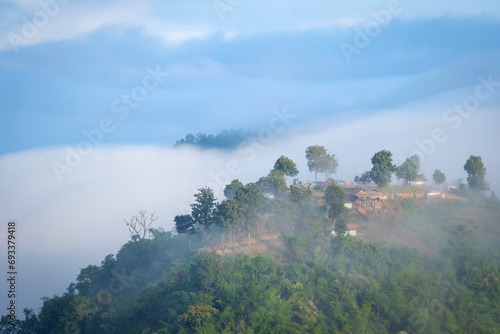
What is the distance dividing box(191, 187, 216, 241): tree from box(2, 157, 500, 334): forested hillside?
2.7 inches

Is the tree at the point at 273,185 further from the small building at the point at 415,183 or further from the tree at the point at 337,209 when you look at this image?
the small building at the point at 415,183

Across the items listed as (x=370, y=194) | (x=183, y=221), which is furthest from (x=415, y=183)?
(x=183, y=221)

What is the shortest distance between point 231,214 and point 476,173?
71.0ft

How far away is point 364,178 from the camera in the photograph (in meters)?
37.7

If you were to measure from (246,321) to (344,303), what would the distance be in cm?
503

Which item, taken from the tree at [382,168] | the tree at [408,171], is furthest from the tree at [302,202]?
the tree at [408,171]

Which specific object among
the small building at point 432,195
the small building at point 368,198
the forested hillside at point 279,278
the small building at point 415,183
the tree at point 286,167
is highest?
the tree at point 286,167

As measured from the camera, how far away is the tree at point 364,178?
36987 millimetres

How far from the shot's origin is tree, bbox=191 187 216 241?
28.0 m

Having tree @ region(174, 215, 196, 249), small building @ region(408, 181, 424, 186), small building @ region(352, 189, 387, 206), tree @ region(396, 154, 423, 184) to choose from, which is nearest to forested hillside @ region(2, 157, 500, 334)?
tree @ region(174, 215, 196, 249)

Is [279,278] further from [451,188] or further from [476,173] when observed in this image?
[451,188]

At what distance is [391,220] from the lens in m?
31.4

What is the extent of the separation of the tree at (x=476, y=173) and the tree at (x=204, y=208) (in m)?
21.8

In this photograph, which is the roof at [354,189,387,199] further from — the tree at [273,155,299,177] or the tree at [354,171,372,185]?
the tree at [273,155,299,177]
